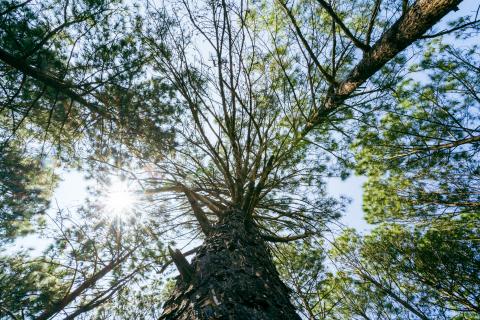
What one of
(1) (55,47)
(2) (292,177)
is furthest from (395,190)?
(1) (55,47)

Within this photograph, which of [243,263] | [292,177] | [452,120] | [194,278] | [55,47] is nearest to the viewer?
[194,278]

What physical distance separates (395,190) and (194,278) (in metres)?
6.27

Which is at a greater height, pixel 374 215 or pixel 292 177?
pixel 292 177

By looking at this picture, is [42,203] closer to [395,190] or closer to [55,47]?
[55,47]

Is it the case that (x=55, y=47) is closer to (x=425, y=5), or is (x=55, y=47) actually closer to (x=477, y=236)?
(x=425, y=5)

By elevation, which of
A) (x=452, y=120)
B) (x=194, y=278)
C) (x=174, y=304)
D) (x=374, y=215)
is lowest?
(x=174, y=304)

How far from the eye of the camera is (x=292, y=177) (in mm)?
5926

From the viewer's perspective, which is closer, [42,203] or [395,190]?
[42,203]

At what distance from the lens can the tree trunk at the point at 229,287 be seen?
1623 mm

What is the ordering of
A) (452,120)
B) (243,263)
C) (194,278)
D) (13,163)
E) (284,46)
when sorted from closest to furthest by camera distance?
(194,278) < (243,263) < (13,163) < (284,46) < (452,120)

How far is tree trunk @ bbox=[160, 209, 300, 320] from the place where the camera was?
5.32 feet

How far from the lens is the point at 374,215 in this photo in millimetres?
7012

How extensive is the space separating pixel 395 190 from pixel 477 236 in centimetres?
181

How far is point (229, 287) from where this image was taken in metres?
1.85
